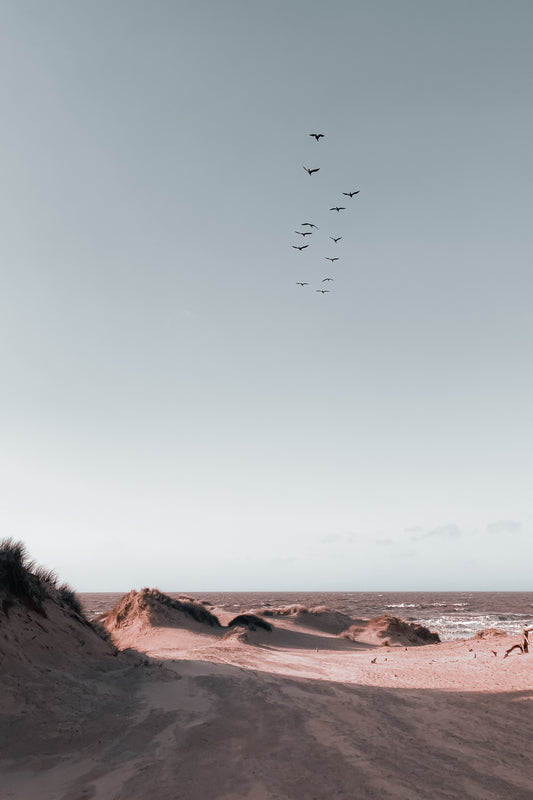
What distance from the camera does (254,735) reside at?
20.9ft

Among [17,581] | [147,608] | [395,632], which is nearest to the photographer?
[17,581]

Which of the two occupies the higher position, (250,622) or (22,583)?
(22,583)

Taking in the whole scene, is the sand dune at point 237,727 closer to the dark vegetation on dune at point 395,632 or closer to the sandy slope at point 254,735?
the sandy slope at point 254,735

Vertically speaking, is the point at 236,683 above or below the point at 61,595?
below

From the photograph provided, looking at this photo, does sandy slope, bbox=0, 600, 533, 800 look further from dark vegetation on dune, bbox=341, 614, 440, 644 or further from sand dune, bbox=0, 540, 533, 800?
dark vegetation on dune, bbox=341, 614, 440, 644

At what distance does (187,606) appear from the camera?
1053 inches

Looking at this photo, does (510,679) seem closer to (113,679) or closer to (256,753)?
(256,753)

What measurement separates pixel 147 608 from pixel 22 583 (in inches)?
650

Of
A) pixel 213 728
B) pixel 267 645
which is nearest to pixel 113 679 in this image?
pixel 213 728

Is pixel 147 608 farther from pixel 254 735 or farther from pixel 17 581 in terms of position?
pixel 254 735

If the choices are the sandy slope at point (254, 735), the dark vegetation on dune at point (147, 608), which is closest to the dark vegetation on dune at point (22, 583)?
the sandy slope at point (254, 735)

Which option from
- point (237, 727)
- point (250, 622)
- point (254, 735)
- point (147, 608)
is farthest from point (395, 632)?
point (254, 735)

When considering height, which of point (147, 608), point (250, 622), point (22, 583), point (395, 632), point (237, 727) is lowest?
point (395, 632)

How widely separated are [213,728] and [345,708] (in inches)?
109
